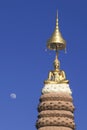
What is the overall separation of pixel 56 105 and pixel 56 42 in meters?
→ 8.65

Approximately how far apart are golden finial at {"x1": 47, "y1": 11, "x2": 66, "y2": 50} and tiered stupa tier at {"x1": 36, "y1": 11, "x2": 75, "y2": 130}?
3510mm

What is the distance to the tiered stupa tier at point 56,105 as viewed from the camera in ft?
203

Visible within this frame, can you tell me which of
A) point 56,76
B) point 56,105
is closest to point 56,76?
point 56,76

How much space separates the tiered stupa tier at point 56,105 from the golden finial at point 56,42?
3.51 meters

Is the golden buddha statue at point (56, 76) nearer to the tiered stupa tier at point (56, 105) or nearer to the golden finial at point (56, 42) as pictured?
the tiered stupa tier at point (56, 105)

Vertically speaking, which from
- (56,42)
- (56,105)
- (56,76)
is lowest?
(56,105)

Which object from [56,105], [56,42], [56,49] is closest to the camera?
[56,105]

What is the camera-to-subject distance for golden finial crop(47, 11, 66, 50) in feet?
221

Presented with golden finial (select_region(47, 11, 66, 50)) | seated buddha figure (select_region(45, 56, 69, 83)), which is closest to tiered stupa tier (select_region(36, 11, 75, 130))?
seated buddha figure (select_region(45, 56, 69, 83))

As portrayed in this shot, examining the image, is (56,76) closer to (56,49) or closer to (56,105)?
(56,105)

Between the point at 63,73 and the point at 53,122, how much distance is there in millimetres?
6779

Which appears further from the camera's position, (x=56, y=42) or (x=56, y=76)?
(x=56, y=42)

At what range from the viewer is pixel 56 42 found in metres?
67.2

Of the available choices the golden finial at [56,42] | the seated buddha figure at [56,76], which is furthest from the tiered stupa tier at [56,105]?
the golden finial at [56,42]
